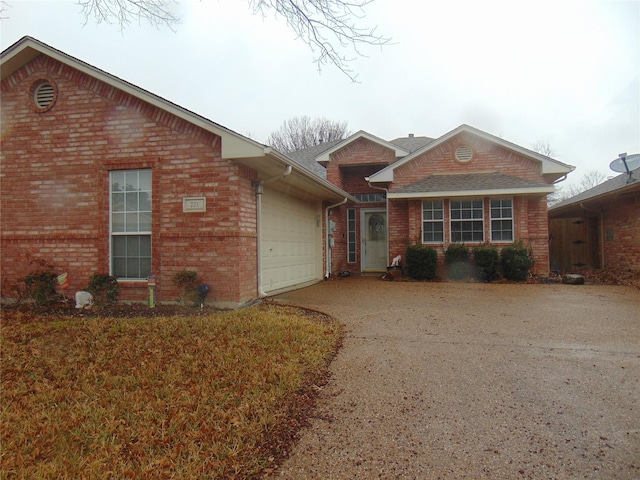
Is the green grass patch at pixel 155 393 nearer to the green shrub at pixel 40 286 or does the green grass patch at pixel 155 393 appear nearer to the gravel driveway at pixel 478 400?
the gravel driveway at pixel 478 400

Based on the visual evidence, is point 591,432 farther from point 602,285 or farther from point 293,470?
point 602,285

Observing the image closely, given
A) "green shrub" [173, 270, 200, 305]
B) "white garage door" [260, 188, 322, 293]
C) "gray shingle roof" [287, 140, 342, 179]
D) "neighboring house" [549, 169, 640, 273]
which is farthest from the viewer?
"gray shingle roof" [287, 140, 342, 179]

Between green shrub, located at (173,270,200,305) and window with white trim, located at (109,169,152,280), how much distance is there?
2.71 feet

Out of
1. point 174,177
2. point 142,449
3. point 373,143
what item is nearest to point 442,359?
point 142,449

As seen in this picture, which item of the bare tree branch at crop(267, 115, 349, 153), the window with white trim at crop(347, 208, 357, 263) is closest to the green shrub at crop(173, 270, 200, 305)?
the window with white trim at crop(347, 208, 357, 263)

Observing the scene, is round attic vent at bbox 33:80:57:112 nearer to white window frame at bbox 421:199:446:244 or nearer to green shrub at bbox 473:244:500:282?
white window frame at bbox 421:199:446:244

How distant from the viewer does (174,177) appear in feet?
24.5

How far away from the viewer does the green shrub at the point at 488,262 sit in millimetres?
11797

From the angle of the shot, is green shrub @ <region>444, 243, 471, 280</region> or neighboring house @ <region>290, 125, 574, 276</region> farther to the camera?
neighboring house @ <region>290, 125, 574, 276</region>

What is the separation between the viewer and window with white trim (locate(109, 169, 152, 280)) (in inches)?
301

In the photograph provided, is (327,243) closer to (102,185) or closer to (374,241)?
(374,241)

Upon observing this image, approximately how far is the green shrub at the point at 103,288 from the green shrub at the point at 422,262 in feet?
26.8

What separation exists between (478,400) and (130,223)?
6.61m

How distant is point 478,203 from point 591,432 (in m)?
10.4
